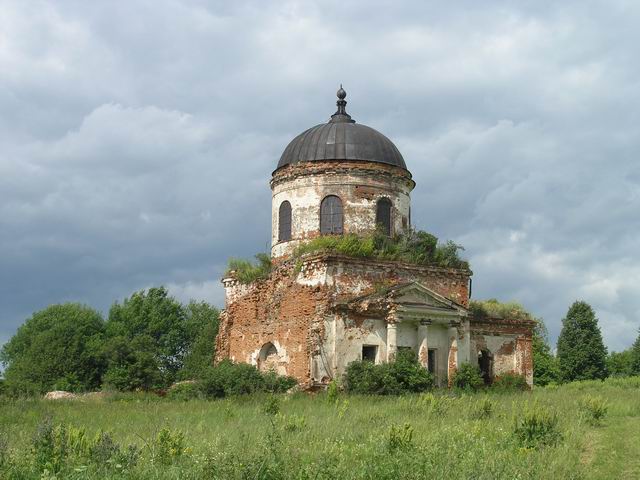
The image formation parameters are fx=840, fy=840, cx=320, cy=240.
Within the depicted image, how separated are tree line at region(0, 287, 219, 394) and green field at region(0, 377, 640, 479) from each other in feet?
57.3

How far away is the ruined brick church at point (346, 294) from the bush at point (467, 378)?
1.37 feet

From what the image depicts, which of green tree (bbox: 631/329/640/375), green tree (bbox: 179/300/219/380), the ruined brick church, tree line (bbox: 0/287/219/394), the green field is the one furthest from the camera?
green tree (bbox: 631/329/640/375)

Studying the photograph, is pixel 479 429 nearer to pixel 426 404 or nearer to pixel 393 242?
pixel 426 404

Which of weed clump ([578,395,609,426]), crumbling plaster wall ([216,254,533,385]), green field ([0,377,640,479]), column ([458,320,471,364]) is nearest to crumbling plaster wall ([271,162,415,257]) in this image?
crumbling plaster wall ([216,254,533,385])

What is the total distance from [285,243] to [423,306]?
5.72 metres

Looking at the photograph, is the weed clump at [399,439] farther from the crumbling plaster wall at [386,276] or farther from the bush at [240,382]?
the crumbling plaster wall at [386,276]

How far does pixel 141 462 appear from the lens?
9.83 metres

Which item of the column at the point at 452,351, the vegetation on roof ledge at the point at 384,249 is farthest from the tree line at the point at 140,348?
the column at the point at 452,351

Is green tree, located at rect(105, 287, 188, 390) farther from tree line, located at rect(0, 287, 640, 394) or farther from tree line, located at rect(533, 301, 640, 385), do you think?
tree line, located at rect(533, 301, 640, 385)

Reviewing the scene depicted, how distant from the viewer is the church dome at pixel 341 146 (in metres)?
28.8

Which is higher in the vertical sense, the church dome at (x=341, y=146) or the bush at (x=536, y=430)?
the church dome at (x=341, y=146)

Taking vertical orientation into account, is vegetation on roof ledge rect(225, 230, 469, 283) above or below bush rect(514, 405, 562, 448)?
above

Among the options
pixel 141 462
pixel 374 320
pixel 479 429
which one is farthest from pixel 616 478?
pixel 374 320

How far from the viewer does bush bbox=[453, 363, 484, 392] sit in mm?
26392
